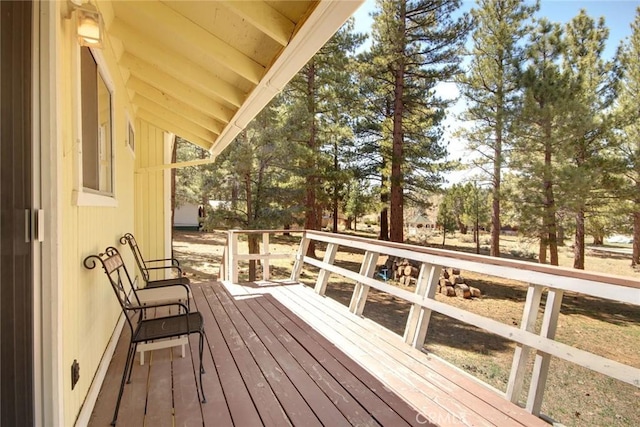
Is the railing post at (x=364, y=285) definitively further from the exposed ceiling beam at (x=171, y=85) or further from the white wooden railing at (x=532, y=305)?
the exposed ceiling beam at (x=171, y=85)

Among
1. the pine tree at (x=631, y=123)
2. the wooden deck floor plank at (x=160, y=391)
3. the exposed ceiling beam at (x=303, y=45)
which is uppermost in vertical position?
the pine tree at (x=631, y=123)

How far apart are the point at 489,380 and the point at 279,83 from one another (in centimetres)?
519

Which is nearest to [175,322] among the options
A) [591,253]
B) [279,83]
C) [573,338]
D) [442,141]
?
[279,83]

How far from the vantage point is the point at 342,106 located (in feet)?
41.5

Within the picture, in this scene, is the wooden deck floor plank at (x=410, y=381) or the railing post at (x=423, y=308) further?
the railing post at (x=423, y=308)

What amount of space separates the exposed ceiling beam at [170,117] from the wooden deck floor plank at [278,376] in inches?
101

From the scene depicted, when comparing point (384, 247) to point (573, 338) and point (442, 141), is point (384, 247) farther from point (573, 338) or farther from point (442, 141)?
point (442, 141)

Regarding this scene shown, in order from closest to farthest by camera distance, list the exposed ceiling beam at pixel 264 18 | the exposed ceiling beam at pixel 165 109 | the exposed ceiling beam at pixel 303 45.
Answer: the exposed ceiling beam at pixel 303 45
the exposed ceiling beam at pixel 264 18
the exposed ceiling beam at pixel 165 109

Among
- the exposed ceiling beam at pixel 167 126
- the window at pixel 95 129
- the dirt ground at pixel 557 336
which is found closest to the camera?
the window at pixel 95 129

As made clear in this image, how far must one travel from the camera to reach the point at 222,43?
240cm

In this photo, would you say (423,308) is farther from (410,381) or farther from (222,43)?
(222,43)

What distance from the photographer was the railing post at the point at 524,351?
6.85 ft

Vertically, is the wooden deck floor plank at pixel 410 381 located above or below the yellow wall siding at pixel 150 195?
below

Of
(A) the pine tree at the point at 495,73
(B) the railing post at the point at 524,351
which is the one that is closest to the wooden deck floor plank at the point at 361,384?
(B) the railing post at the point at 524,351
